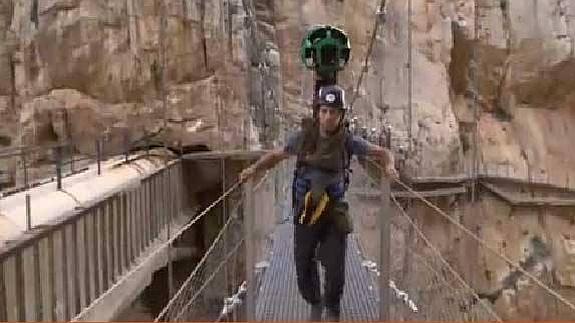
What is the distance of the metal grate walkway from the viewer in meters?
1.73

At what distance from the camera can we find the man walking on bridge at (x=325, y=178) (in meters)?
1.43

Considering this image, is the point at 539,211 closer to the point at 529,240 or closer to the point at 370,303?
the point at 529,240

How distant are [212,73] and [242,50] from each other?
0.28 meters

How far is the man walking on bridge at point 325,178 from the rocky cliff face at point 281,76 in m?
3.06

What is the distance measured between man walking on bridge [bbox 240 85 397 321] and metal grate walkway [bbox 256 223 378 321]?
0.56ft

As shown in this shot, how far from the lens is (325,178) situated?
1478 mm

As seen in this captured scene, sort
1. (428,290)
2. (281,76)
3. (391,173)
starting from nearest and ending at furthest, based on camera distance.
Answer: (391,173)
(428,290)
(281,76)

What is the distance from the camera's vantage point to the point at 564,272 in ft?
21.4

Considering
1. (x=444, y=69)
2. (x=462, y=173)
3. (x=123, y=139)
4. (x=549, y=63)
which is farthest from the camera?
(x=549, y=63)

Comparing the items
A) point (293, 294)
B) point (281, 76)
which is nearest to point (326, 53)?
point (293, 294)

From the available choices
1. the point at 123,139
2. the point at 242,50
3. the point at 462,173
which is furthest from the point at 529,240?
the point at 123,139

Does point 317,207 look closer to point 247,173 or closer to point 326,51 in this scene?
point 247,173

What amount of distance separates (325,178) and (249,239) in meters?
0.20

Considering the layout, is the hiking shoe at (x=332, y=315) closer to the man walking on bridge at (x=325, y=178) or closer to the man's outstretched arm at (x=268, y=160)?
the man walking on bridge at (x=325, y=178)
